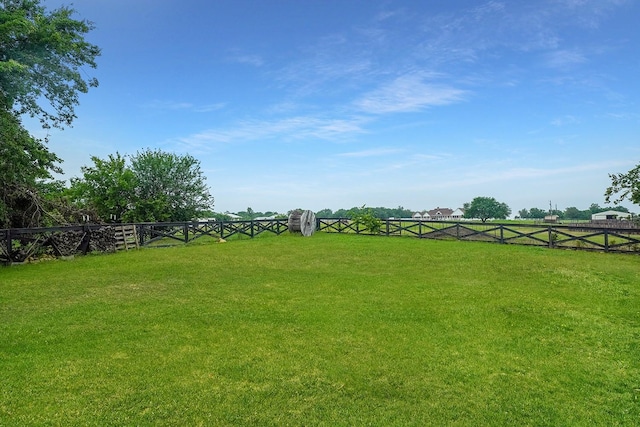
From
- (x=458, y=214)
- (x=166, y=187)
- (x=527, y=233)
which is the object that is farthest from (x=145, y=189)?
(x=458, y=214)

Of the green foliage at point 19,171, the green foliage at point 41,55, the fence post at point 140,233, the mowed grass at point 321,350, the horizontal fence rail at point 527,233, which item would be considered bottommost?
the mowed grass at point 321,350

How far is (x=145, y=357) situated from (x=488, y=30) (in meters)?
15.7

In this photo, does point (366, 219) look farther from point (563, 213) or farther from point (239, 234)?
point (563, 213)

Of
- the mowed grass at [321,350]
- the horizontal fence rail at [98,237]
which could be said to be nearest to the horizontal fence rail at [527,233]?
the mowed grass at [321,350]

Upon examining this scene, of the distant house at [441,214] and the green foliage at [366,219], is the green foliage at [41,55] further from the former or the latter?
the distant house at [441,214]

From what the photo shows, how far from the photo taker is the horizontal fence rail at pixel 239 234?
12.2 m

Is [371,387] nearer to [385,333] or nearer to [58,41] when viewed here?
[385,333]

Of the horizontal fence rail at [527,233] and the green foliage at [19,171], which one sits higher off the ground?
the green foliage at [19,171]

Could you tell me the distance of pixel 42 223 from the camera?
1364 cm

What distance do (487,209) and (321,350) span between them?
328ft

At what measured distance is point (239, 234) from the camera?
21.5 metres

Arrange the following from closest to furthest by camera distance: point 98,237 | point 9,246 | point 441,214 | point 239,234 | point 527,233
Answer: point 9,246 → point 98,237 → point 527,233 → point 239,234 → point 441,214

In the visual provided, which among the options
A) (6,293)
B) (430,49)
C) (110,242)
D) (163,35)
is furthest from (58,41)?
(430,49)

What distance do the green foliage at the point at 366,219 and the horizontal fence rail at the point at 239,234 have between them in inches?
10.3
